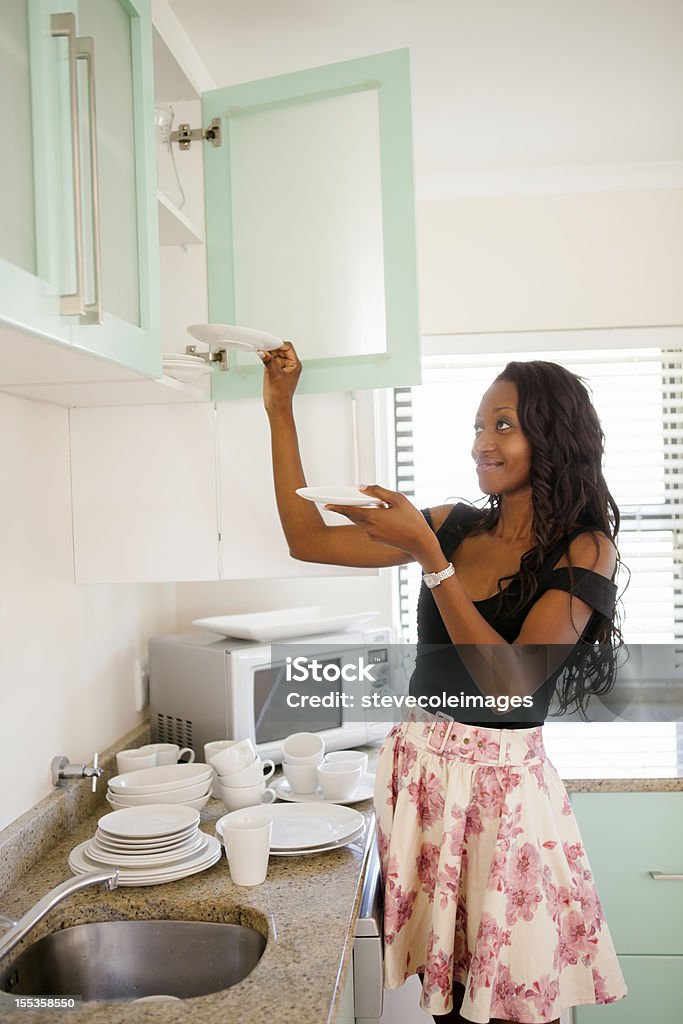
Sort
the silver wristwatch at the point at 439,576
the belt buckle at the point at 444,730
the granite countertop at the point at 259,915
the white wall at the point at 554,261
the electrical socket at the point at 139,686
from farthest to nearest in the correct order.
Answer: the white wall at the point at 554,261 → the electrical socket at the point at 139,686 → the belt buckle at the point at 444,730 → the silver wristwatch at the point at 439,576 → the granite countertop at the point at 259,915

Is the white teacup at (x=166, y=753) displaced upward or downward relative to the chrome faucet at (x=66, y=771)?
downward

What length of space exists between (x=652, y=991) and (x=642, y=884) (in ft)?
0.79

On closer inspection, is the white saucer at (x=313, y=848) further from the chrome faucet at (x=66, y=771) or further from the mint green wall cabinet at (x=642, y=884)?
the mint green wall cabinet at (x=642, y=884)

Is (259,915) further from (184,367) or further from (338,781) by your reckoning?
(184,367)

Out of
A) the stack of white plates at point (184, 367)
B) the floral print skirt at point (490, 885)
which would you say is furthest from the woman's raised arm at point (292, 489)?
the floral print skirt at point (490, 885)

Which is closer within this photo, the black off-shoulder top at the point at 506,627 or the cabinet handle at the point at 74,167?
the cabinet handle at the point at 74,167

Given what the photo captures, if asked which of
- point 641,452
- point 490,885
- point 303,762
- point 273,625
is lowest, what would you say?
point 490,885

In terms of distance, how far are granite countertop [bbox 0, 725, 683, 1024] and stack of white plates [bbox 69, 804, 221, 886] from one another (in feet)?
0.06

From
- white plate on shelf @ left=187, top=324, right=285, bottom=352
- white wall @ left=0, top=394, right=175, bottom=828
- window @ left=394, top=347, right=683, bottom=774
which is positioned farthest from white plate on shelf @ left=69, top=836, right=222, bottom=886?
window @ left=394, top=347, right=683, bottom=774

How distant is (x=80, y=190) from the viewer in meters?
1.00

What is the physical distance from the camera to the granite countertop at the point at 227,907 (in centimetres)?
106

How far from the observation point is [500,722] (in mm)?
1534

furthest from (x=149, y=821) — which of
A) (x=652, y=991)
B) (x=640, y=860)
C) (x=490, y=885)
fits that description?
(x=652, y=991)

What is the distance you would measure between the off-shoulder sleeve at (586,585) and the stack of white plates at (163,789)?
0.74 meters
